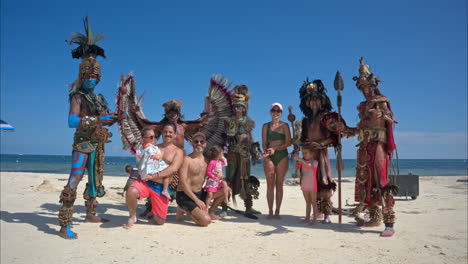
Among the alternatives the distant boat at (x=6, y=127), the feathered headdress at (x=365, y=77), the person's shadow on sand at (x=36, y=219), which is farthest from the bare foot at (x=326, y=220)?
the distant boat at (x=6, y=127)

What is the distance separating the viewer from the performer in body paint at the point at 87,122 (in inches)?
185

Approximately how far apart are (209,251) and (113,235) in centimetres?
149

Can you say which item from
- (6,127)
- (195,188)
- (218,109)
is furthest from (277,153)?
(6,127)

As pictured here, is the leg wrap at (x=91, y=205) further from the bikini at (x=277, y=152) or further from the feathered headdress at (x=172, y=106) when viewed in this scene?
the bikini at (x=277, y=152)

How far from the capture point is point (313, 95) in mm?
5910

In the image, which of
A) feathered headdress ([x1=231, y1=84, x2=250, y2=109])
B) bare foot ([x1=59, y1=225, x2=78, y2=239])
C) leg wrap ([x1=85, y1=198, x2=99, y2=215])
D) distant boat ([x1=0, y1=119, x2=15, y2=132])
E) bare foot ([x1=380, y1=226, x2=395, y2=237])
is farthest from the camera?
distant boat ([x1=0, y1=119, x2=15, y2=132])

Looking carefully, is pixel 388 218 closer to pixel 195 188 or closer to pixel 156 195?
pixel 195 188

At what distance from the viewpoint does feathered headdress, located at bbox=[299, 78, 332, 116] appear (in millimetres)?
5941

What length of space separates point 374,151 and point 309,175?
1107 mm

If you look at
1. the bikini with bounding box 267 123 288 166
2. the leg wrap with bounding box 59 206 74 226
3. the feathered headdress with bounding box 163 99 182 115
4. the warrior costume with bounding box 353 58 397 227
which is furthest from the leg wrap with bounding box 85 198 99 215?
the warrior costume with bounding box 353 58 397 227

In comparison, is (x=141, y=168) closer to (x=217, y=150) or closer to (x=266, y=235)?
(x=217, y=150)

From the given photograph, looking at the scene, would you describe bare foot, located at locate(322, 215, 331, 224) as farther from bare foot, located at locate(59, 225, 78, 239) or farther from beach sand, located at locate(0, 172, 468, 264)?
bare foot, located at locate(59, 225, 78, 239)

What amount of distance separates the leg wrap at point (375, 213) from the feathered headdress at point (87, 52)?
4.78m

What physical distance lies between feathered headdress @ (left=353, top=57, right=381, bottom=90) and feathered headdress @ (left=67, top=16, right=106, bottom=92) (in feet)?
13.4
